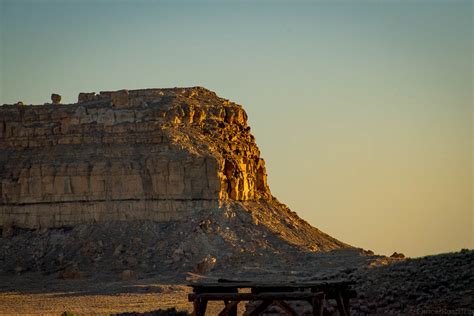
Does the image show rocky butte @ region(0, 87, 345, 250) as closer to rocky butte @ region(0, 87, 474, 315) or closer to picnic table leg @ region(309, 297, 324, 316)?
rocky butte @ region(0, 87, 474, 315)

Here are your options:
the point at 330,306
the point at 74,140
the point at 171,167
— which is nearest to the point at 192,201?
the point at 171,167

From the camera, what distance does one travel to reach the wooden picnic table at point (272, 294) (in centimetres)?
2959

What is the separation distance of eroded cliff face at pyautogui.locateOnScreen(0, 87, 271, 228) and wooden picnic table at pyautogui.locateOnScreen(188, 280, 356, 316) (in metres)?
37.0

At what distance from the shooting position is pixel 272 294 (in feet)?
98.0

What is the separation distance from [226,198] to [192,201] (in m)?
2.18

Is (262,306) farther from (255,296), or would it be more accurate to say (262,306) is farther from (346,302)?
(346,302)

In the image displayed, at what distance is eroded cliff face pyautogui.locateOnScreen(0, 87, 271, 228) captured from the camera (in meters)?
68.4

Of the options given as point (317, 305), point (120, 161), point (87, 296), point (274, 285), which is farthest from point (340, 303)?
point (120, 161)

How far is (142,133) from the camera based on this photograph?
Result: 229 feet

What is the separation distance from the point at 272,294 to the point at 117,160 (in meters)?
40.2

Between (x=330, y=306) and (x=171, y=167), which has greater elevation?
(x=171, y=167)

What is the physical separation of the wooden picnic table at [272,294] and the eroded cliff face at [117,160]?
3703cm

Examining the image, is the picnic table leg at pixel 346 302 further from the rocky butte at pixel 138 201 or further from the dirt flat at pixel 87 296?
the rocky butte at pixel 138 201

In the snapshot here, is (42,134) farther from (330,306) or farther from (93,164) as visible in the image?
(330,306)
